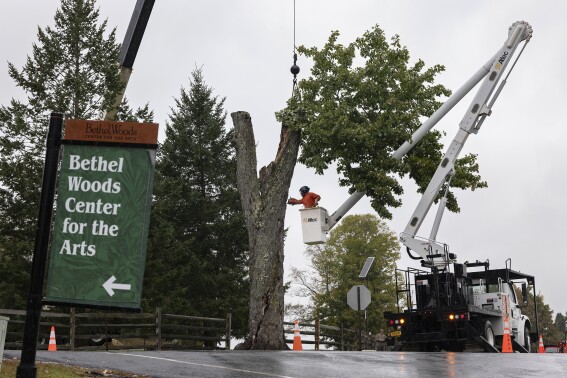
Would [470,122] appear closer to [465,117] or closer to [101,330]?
[465,117]

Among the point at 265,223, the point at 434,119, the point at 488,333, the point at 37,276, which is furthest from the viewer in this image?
the point at 434,119

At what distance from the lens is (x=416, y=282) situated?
78.5ft

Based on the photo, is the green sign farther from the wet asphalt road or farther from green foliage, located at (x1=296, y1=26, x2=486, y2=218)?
green foliage, located at (x1=296, y1=26, x2=486, y2=218)

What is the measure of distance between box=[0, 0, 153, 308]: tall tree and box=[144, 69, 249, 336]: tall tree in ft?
15.5

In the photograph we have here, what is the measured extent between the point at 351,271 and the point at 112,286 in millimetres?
48925

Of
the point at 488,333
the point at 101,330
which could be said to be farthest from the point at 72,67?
the point at 488,333

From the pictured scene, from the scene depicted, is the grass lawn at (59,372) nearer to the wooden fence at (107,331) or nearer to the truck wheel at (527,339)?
the wooden fence at (107,331)

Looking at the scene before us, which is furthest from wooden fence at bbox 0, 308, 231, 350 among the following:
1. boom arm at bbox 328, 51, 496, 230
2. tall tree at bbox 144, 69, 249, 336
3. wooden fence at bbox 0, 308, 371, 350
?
boom arm at bbox 328, 51, 496, 230

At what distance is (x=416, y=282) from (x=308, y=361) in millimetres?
11050

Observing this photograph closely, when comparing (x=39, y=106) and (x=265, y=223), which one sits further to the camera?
(x=39, y=106)

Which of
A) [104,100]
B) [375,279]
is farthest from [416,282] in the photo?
[375,279]

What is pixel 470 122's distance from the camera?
1025 inches

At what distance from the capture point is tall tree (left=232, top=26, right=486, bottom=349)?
22109 millimetres

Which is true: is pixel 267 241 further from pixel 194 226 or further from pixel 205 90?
pixel 205 90
